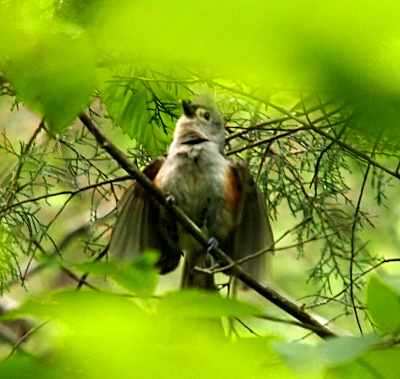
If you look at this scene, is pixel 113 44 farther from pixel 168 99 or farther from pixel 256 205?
pixel 256 205

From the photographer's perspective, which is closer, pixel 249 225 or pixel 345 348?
pixel 345 348

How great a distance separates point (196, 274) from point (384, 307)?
124 inches

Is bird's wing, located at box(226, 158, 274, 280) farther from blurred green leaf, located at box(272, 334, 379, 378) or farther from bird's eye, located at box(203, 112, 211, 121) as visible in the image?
blurred green leaf, located at box(272, 334, 379, 378)

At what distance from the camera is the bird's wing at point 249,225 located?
12.0ft

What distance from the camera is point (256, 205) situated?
12.4 feet

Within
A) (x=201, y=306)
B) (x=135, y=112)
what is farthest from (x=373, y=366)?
(x=135, y=112)

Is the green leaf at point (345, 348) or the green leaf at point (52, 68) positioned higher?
the green leaf at point (52, 68)

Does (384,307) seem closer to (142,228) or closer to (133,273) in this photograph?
(133,273)

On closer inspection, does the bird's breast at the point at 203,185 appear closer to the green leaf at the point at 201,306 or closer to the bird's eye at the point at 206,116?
the bird's eye at the point at 206,116

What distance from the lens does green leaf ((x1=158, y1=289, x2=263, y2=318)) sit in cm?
63

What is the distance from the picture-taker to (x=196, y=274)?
3.86 m

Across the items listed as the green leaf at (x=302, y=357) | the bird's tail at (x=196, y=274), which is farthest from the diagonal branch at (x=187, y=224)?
A: the green leaf at (x=302, y=357)

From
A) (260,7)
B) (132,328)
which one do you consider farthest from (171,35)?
(132,328)

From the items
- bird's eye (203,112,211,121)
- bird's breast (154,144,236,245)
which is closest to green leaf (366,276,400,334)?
bird's breast (154,144,236,245)
